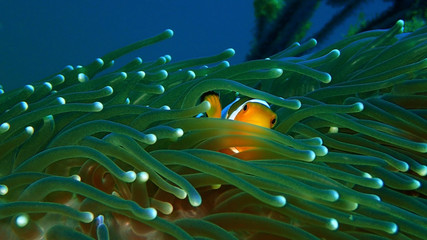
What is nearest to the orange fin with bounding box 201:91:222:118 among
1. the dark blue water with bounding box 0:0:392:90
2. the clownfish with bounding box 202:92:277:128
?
the clownfish with bounding box 202:92:277:128

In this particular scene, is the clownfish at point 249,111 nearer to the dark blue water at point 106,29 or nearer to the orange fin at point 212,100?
the orange fin at point 212,100

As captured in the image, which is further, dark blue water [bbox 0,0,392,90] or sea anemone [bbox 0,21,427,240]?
→ dark blue water [bbox 0,0,392,90]

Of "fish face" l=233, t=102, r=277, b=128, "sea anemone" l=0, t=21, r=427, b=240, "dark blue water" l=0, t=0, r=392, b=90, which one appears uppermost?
"dark blue water" l=0, t=0, r=392, b=90

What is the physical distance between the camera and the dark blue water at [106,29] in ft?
123

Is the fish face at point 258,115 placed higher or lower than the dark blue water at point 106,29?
lower

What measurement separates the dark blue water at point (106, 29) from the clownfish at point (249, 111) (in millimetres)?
27982

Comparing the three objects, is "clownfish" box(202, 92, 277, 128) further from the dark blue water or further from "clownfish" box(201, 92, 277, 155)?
the dark blue water

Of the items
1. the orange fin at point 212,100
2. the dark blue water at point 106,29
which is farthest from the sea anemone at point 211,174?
the dark blue water at point 106,29

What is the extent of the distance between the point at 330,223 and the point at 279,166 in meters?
0.15

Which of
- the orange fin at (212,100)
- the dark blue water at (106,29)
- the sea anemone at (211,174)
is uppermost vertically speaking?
the dark blue water at (106,29)

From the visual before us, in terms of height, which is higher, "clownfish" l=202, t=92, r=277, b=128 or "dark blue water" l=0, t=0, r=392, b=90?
"dark blue water" l=0, t=0, r=392, b=90

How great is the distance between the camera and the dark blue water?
37.4 meters

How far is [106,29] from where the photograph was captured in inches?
2260

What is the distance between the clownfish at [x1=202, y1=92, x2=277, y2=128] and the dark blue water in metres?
28.0
